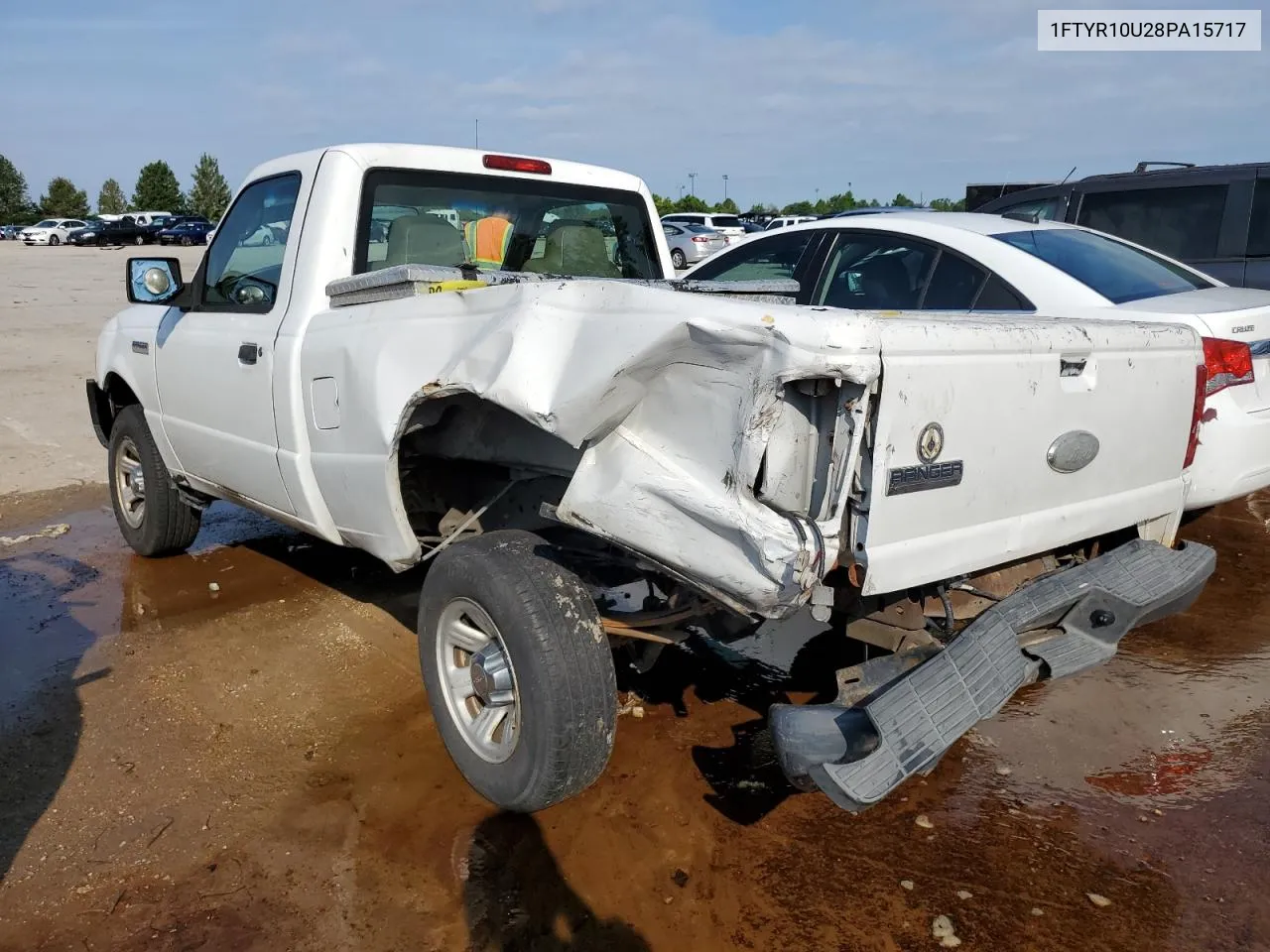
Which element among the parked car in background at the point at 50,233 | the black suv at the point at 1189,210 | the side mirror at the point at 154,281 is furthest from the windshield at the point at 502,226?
the parked car in background at the point at 50,233

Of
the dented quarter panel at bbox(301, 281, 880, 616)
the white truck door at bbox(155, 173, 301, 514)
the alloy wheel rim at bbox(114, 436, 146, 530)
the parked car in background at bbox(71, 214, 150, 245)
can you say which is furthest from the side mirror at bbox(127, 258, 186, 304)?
the parked car in background at bbox(71, 214, 150, 245)

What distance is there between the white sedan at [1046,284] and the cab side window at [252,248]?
3005mm

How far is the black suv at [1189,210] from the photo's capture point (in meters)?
7.44

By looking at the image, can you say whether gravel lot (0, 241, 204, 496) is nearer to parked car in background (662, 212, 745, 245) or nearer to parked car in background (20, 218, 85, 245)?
parked car in background (662, 212, 745, 245)

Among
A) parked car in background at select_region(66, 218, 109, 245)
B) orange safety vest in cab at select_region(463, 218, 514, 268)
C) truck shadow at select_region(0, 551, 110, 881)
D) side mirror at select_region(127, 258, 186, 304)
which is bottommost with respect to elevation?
truck shadow at select_region(0, 551, 110, 881)

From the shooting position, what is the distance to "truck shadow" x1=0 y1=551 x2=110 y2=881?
10.6 feet

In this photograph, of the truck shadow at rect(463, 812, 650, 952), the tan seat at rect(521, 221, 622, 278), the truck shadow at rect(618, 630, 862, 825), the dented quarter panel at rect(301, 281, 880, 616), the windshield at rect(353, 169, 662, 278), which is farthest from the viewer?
the tan seat at rect(521, 221, 622, 278)

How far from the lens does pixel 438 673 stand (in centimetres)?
328

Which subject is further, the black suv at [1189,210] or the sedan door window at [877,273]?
the black suv at [1189,210]

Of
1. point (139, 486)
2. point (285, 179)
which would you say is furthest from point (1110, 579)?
point (139, 486)

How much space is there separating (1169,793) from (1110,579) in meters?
0.86

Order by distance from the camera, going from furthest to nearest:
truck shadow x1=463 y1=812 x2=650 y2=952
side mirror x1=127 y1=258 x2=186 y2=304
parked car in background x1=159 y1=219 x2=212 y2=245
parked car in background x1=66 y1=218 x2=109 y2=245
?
parked car in background x1=66 y1=218 x2=109 y2=245 → parked car in background x1=159 y1=219 x2=212 y2=245 → side mirror x1=127 y1=258 x2=186 y2=304 → truck shadow x1=463 y1=812 x2=650 y2=952

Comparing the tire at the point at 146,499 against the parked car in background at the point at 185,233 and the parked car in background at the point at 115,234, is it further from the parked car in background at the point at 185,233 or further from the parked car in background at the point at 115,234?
the parked car in background at the point at 115,234

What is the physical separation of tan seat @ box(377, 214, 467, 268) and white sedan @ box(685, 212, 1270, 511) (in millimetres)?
2454
